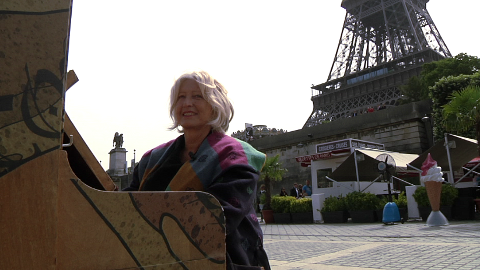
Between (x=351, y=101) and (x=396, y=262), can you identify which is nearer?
(x=396, y=262)

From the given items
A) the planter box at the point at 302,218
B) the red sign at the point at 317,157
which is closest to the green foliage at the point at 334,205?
the planter box at the point at 302,218

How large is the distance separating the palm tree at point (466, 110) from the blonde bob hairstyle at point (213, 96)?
461 inches

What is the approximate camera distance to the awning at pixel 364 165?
15.3 meters

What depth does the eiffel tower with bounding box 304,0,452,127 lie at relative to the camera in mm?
52562

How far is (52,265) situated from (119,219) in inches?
6.9

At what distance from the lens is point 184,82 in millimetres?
1843

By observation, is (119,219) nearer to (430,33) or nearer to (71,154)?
(71,154)

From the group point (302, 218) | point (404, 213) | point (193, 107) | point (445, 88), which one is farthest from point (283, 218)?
point (193, 107)

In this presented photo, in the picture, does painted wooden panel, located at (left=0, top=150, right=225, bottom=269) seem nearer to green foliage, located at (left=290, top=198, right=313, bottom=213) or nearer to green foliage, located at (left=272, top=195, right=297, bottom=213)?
green foliage, located at (left=290, top=198, right=313, bottom=213)

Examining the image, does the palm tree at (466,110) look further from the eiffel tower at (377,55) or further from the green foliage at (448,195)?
the eiffel tower at (377,55)

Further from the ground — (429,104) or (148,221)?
(429,104)

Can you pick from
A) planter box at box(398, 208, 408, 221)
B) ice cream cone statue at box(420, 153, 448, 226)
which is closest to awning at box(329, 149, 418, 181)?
planter box at box(398, 208, 408, 221)

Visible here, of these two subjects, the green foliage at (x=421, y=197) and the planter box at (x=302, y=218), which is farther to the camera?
the planter box at (x=302, y=218)

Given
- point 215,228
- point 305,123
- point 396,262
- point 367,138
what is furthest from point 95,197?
point 305,123
